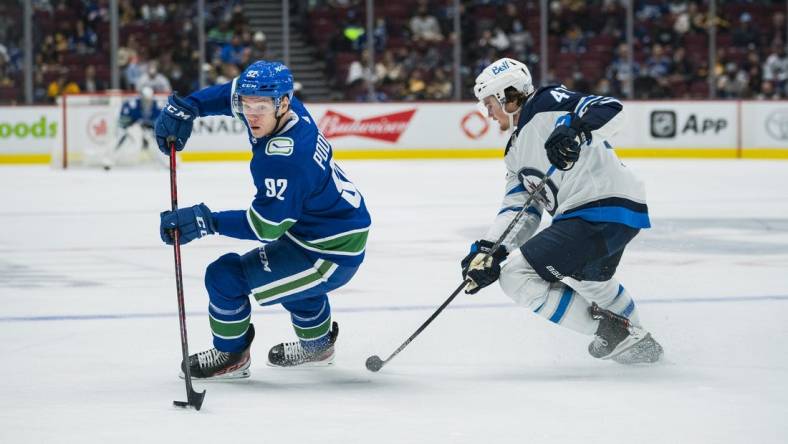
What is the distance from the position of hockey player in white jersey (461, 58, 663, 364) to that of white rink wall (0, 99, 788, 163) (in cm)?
1132

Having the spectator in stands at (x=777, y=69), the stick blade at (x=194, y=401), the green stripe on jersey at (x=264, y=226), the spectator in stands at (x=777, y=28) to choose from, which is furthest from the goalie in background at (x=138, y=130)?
the stick blade at (x=194, y=401)

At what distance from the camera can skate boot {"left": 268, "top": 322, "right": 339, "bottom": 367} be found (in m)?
4.34

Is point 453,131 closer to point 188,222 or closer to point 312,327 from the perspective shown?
point 312,327

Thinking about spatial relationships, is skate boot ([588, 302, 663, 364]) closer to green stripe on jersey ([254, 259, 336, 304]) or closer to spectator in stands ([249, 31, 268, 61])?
green stripe on jersey ([254, 259, 336, 304])

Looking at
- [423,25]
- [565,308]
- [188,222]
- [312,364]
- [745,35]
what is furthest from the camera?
[423,25]

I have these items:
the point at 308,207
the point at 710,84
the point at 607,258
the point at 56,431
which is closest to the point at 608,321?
the point at 607,258

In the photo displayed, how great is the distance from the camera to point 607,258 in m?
4.30

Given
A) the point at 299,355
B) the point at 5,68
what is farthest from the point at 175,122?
the point at 5,68

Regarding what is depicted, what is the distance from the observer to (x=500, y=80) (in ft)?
13.6

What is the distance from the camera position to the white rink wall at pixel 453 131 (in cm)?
1565

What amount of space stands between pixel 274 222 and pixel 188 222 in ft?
0.80

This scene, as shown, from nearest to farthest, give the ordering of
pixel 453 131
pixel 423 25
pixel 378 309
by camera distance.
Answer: pixel 378 309
pixel 453 131
pixel 423 25

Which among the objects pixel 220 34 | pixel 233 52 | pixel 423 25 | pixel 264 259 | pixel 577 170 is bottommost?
pixel 264 259

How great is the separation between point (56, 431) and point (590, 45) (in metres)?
14.9
